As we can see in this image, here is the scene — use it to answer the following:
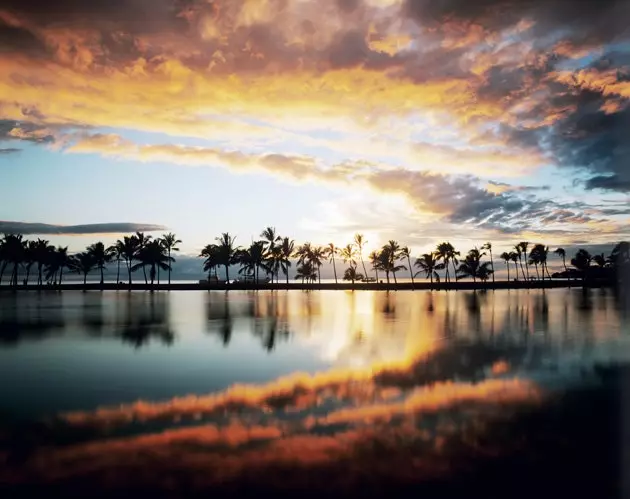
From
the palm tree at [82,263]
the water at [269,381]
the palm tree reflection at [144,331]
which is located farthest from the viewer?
the palm tree at [82,263]

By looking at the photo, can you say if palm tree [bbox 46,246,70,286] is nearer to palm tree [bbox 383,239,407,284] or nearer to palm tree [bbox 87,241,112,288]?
palm tree [bbox 87,241,112,288]

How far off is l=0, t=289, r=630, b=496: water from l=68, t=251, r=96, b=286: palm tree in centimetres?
9351

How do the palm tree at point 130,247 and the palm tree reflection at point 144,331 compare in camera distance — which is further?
the palm tree at point 130,247

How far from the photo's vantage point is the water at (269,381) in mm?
7965

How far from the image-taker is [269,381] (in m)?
12.2

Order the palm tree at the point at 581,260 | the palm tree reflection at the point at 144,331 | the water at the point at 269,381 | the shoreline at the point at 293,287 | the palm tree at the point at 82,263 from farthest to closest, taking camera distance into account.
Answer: the palm tree at the point at 581,260 < the palm tree at the point at 82,263 < the shoreline at the point at 293,287 < the palm tree reflection at the point at 144,331 < the water at the point at 269,381

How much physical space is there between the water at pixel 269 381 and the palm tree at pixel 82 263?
93.5 m

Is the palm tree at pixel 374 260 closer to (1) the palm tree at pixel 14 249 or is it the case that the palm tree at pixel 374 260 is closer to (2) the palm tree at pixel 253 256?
(2) the palm tree at pixel 253 256

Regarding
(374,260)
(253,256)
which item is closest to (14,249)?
(253,256)

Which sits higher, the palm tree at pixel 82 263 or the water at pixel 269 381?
the palm tree at pixel 82 263

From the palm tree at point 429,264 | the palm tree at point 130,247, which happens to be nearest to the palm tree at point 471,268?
the palm tree at point 429,264

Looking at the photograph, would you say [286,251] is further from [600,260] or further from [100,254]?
[600,260]

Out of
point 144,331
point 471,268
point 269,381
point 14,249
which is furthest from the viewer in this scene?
point 471,268

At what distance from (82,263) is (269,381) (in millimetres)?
111435
